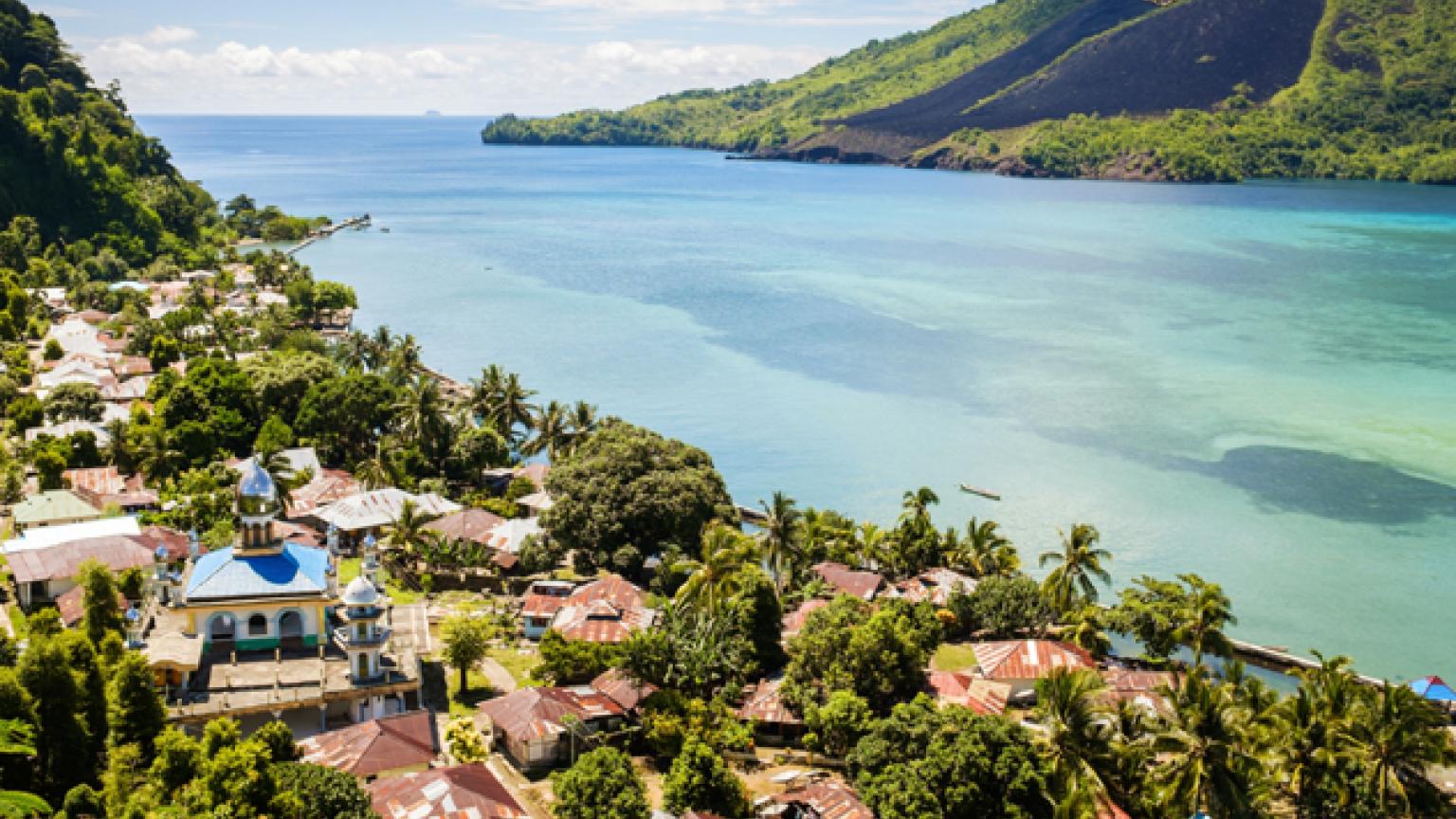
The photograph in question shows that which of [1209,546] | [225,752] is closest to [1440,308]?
[1209,546]

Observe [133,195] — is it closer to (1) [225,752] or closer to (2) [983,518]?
(2) [983,518]

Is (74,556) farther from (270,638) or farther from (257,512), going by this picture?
(270,638)

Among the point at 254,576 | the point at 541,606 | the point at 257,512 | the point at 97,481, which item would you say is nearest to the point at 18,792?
the point at 254,576

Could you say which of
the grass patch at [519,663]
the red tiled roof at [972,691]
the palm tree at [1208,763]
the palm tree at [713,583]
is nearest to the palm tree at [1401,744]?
the palm tree at [1208,763]

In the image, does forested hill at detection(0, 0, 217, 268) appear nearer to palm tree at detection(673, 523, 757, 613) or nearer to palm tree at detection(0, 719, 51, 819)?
palm tree at detection(673, 523, 757, 613)

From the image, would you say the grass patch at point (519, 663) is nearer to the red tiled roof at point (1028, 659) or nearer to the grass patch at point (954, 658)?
the grass patch at point (954, 658)

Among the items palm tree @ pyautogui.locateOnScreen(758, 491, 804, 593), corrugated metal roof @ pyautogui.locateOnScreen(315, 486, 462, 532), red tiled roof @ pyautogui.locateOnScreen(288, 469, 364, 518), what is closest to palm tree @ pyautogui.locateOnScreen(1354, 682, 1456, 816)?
palm tree @ pyautogui.locateOnScreen(758, 491, 804, 593)

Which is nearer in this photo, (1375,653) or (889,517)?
(1375,653)
